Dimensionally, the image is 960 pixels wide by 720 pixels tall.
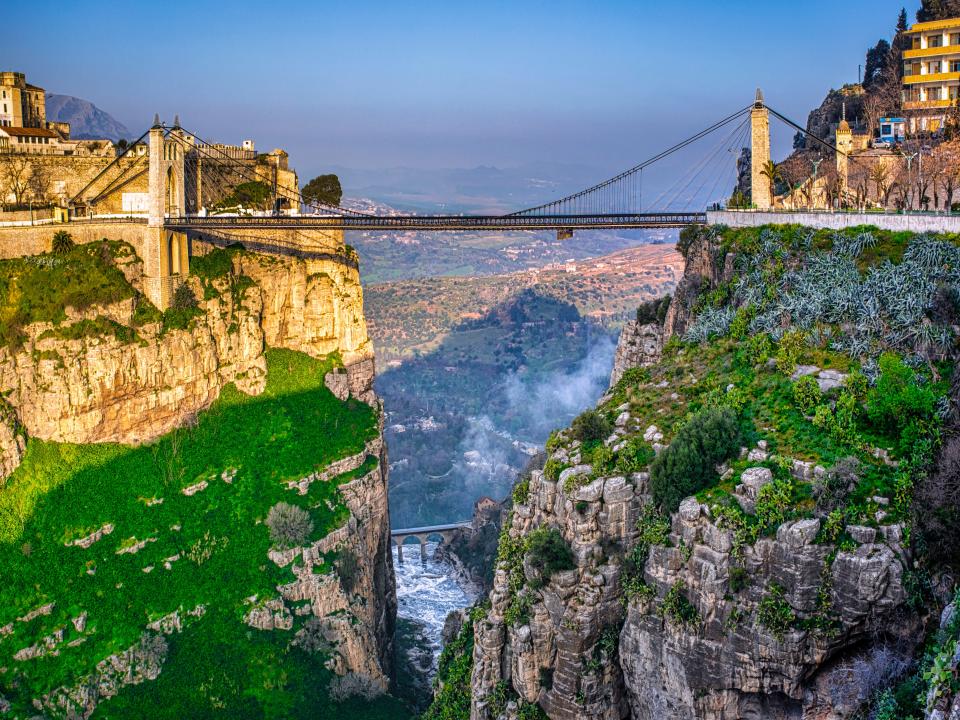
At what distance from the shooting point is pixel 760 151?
113 feet

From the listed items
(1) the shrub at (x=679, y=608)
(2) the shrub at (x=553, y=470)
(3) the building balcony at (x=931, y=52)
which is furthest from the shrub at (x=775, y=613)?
(3) the building balcony at (x=931, y=52)

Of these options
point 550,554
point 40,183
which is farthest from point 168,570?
point 40,183

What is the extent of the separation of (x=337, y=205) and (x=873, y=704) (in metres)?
38.7

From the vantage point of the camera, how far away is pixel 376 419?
42.4 meters

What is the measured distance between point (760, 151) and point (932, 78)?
48.5 ft

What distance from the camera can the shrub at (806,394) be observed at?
71.7 feet

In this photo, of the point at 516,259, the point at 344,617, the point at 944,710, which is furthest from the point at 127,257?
the point at 516,259

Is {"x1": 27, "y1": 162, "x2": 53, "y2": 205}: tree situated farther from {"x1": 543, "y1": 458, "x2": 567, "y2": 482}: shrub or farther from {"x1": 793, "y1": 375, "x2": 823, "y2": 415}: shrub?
{"x1": 793, "y1": 375, "x2": 823, "y2": 415}: shrub

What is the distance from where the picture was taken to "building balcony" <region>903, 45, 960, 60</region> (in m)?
44.8

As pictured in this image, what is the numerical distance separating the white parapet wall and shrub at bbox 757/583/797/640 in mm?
10992

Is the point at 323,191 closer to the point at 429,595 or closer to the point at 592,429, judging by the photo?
the point at 429,595

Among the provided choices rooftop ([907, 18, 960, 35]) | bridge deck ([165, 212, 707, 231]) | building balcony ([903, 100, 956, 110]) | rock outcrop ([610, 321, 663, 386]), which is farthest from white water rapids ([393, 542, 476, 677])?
rooftop ([907, 18, 960, 35])

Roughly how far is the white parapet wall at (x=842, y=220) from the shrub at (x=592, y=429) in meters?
8.70

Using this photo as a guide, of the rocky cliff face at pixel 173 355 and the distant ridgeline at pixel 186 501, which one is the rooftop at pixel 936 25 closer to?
the rocky cliff face at pixel 173 355
